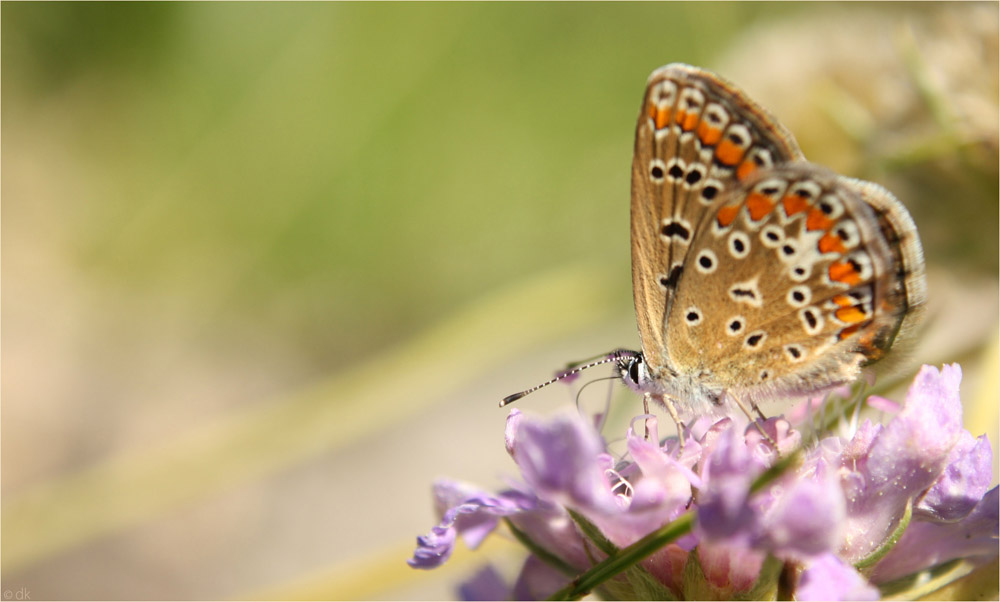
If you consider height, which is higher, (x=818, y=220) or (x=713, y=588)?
(x=818, y=220)

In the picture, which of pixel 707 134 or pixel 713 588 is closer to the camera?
Answer: pixel 713 588

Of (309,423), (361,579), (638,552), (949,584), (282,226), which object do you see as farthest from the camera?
(282,226)

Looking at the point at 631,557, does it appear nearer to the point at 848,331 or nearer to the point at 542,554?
the point at 542,554

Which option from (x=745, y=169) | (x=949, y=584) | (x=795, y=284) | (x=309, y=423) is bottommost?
(x=949, y=584)

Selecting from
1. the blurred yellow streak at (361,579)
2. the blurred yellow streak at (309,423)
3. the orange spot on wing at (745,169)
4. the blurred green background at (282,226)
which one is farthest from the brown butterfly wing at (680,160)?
the blurred green background at (282,226)

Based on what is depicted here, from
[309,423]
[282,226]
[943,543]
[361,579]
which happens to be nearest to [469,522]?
[943,543]

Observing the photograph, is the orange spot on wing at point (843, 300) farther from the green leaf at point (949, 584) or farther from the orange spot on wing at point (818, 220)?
the green leaf at point (949, 584)

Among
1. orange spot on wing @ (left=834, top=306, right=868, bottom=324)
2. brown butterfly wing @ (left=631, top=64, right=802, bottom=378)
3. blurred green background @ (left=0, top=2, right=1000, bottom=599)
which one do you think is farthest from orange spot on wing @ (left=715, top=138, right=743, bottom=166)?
A: blurred green background @ (left=0, top=2, right=1000, bottom=599)
